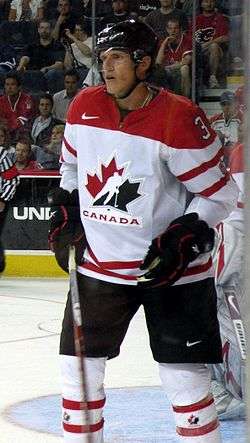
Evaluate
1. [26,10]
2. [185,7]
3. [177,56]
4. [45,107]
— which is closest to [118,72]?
[177,56]

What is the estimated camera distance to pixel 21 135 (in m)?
8.72

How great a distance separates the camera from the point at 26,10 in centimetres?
971

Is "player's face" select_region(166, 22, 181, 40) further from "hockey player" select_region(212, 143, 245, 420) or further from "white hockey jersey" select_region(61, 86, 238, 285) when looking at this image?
"white hockey jersey" select_region(61, 86, 238, 285)

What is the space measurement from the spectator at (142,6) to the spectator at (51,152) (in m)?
1.11

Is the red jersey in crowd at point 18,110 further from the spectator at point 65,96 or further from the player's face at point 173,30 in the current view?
the player's face at point 173,30

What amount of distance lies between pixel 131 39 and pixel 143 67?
6 cm

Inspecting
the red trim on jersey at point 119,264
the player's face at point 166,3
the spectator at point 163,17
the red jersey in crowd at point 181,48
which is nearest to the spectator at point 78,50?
the player's face at point 166,3

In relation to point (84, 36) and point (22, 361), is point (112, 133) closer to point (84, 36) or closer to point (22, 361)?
point (22, 361)

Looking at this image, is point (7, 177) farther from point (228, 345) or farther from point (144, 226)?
point (144, 226)

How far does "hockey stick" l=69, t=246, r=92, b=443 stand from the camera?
7.44 ft

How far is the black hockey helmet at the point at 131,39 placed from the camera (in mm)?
2305

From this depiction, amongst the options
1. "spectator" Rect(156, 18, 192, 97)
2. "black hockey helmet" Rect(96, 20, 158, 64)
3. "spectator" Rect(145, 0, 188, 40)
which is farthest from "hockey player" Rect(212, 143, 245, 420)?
"spectator" Rect(145, 0, 188, 40)

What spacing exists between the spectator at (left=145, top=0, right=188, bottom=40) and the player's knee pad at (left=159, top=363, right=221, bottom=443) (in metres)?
4.57

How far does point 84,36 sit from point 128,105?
6.74 meters
